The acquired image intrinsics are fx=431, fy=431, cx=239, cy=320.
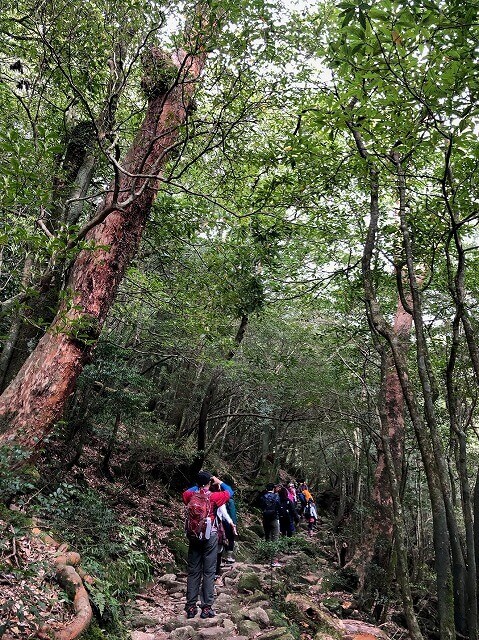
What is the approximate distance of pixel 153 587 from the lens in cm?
737

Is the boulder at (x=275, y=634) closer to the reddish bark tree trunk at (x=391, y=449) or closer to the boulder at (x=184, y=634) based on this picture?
the boulder at (x=184, y=634)

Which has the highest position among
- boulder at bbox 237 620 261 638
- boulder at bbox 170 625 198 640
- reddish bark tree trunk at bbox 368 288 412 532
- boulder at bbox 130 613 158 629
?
reddish bark tree trunk at bbox 368 288 412 532

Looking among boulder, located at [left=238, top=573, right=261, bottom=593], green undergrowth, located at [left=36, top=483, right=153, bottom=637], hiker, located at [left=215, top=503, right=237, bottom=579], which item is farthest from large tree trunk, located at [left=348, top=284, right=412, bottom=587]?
green undergrowth, located at [left=36, top=483, right=153, bottom=637]

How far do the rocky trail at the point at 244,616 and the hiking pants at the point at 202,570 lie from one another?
240 mm

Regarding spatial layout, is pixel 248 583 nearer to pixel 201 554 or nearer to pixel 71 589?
pixel 201 554

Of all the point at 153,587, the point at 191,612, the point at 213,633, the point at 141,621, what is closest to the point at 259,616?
the point at 191,612

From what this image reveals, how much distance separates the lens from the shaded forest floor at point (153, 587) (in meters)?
3.83

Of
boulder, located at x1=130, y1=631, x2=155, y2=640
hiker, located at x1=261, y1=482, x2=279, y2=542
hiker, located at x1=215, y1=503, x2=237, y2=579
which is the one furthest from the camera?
hiker, located at x1=261, y1=482, x2=279, y2=542

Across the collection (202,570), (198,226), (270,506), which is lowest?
(202,570)

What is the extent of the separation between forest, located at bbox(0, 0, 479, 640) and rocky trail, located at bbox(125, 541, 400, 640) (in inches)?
9.6

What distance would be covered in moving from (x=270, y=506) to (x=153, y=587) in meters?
3.95

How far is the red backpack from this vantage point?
5.62 m

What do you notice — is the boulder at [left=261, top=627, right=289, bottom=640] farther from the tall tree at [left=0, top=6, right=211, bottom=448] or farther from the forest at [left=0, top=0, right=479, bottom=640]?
the tall tree at [left=0, top=6, right=211, bottom=448]

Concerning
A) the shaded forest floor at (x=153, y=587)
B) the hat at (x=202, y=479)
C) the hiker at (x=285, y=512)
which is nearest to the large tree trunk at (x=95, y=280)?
the shaded forest floor at (x=153, y=587)
